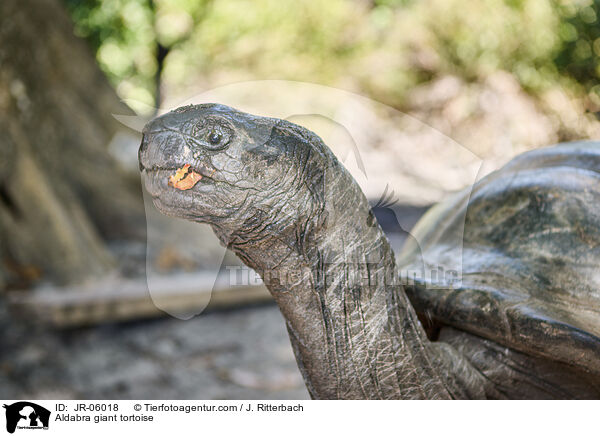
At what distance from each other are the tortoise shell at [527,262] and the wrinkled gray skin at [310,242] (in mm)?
84

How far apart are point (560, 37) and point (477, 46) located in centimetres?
145

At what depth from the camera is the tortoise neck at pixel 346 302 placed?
0.75 m

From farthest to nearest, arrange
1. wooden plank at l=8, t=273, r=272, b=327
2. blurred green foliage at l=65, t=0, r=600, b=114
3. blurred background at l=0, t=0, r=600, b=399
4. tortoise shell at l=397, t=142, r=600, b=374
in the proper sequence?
blurred green foliage at l=65, t=0, r=600, b=114
wooden plank at l=8, t=273, r=272, b=327
blurred background at l=0, t=0, r=600, b=399
tortoise shell at l=397, t=142, r=600, b=374

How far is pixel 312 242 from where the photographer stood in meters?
0.75

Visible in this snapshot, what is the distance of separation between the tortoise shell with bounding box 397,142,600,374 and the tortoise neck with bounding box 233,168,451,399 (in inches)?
5.3

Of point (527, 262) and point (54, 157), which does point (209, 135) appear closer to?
point (527, 262)

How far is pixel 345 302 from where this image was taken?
0.78 metres

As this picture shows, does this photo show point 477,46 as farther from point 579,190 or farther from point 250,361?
point 579,190

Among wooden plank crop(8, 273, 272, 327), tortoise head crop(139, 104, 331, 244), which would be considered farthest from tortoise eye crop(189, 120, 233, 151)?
wooden plank crop(8, 273, 272, 327)
